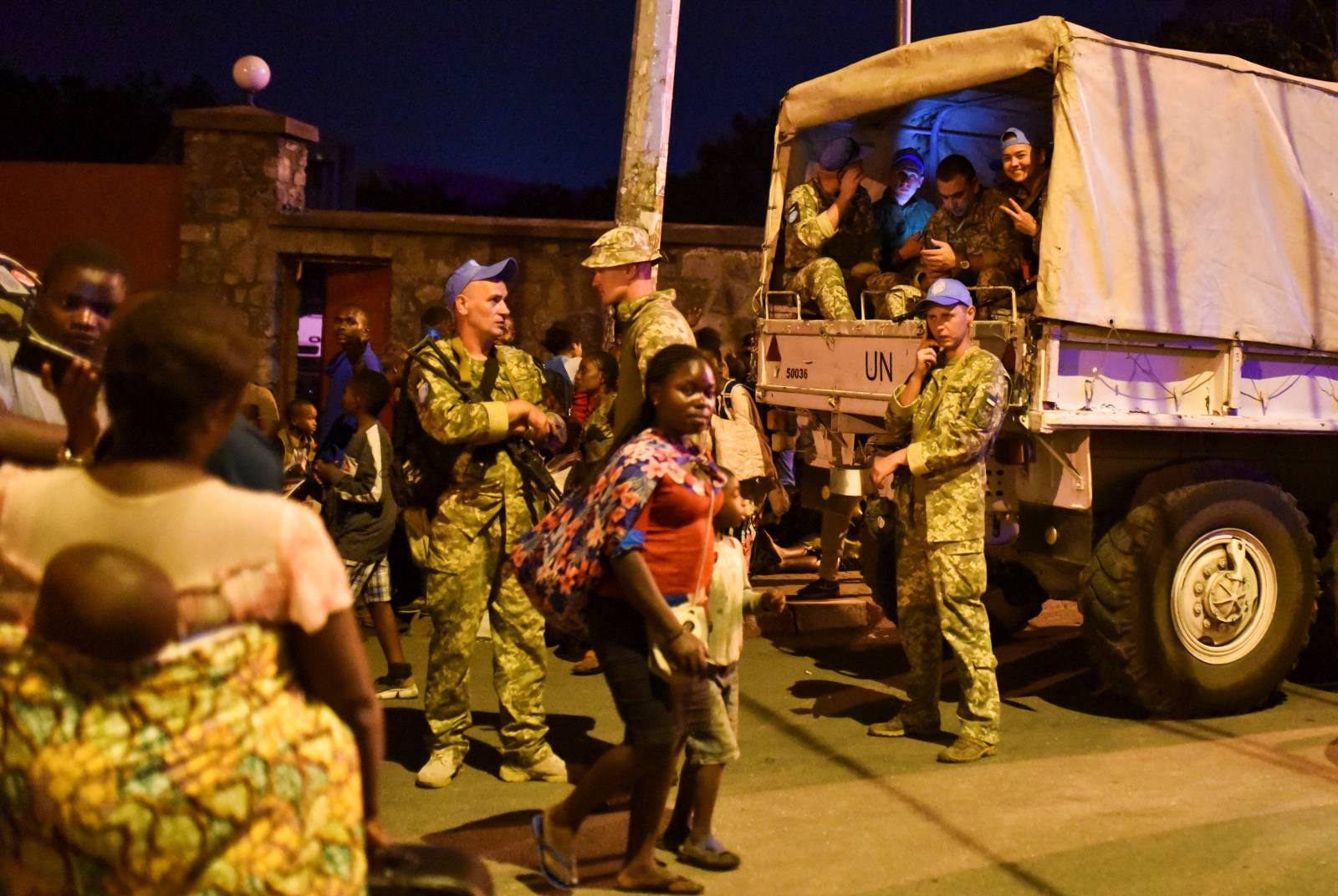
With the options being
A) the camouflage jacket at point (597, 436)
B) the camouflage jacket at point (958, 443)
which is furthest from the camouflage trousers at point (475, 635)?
the camouflage jacket at point (958, 443)

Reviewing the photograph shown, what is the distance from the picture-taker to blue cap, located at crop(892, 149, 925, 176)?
8344 mm

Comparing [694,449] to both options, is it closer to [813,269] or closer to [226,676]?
[226,676]

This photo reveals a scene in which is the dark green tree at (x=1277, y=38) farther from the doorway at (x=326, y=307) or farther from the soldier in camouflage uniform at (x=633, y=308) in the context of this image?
the soldier in camouflage uniform at (x=633, y=308)

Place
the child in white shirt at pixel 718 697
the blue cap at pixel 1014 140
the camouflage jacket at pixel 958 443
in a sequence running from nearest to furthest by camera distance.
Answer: the child in white shirt at pixel 718 697
the camouflage jacket at pixel 958 443
the blue cap at pixel 1014 140

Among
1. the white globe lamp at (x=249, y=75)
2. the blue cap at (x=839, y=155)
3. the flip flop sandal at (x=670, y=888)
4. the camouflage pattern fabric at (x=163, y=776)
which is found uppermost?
the white globe lamp at (x=249, y=75)

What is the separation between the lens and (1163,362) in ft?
22.3

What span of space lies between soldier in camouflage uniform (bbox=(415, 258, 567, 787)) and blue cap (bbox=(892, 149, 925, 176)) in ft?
11.2

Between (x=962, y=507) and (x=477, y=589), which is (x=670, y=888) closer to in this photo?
(x=477, y=589)

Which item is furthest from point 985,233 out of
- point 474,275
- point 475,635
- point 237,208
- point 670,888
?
point 237,208

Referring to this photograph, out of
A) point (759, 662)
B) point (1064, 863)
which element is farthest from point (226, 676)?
point (759, 662)

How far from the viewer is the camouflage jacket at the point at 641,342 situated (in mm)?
5316

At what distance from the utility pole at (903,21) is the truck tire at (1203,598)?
33.2 feet

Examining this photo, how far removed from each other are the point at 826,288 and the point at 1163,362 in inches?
77.8

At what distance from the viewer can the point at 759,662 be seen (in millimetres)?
8023
